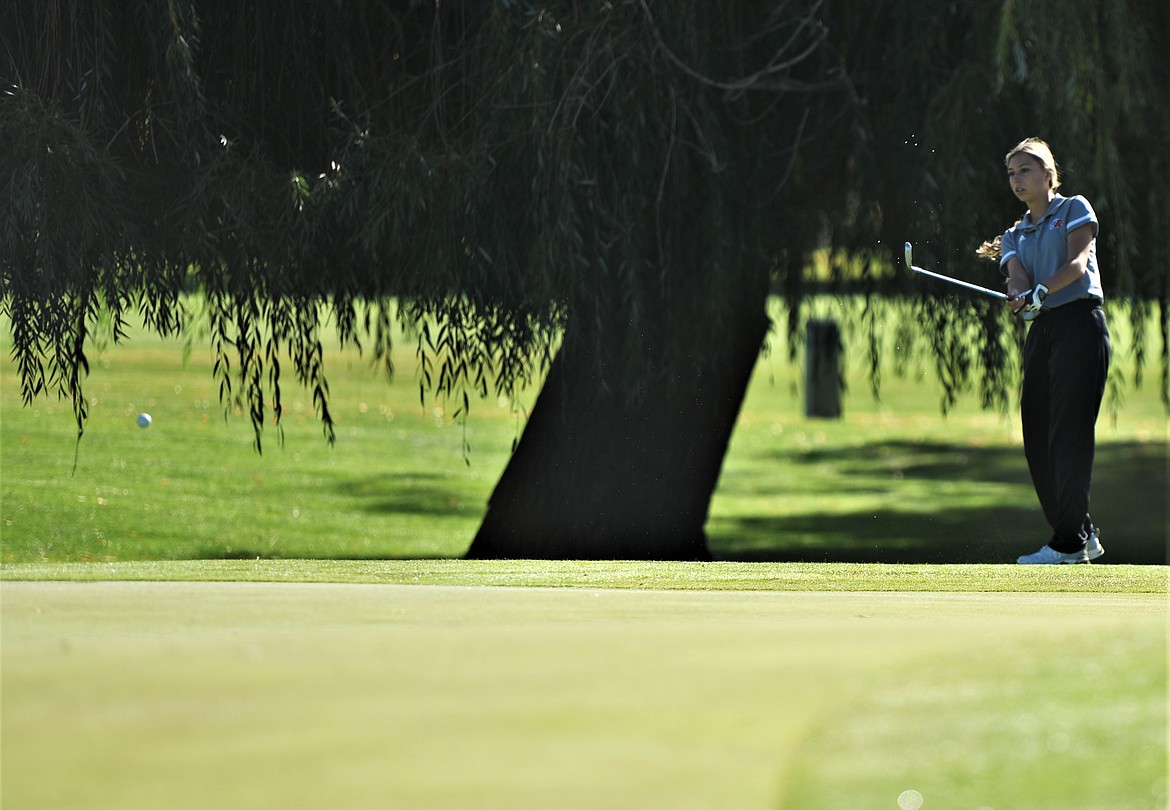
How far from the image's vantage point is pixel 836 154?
32.8 ft

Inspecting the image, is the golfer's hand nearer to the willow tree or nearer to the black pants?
the black pants

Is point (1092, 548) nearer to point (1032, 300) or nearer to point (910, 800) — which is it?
point (1032, 300)

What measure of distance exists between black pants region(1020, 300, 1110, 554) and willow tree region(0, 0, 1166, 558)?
1.68 m

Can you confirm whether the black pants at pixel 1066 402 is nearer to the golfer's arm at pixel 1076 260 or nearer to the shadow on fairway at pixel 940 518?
the golfer's arm at pixel 1076 260

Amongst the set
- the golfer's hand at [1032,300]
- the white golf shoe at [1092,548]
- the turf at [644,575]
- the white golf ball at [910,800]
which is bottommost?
the turf at [644,575]

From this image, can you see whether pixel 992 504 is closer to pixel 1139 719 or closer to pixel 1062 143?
pixel 1062 143

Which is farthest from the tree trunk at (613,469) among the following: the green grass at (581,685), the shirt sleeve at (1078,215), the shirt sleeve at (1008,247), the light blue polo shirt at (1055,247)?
the shirt sleeve at (1078,215)

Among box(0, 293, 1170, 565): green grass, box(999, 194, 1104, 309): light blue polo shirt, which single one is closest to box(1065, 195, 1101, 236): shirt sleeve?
box(999, 194, 1104, 309): light blue polo shirt

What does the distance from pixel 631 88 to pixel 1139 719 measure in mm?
5259

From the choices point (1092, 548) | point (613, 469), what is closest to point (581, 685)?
point (1092, 548)

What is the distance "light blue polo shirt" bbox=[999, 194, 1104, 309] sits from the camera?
23.3ft

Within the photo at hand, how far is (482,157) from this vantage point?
329 inches

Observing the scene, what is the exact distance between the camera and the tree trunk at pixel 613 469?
33.9 ft

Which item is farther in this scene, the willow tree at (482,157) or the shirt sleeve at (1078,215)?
the willow tree at (482,157)
